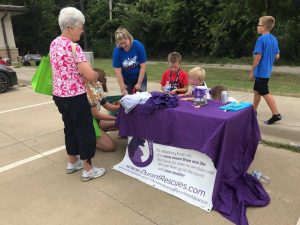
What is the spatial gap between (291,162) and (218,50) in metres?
18.2

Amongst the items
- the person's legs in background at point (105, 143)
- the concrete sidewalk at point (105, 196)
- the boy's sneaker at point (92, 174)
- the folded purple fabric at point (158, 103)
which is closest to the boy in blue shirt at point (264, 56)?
the concrete sidewalk at point (105, 196)

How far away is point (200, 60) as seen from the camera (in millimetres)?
21484

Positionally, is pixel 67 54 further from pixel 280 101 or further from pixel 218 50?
pixel 218 50

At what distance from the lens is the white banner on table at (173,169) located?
10.6 feet

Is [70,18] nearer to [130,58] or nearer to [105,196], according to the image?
[130,58]

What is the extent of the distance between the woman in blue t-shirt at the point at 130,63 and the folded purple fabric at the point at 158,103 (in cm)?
119

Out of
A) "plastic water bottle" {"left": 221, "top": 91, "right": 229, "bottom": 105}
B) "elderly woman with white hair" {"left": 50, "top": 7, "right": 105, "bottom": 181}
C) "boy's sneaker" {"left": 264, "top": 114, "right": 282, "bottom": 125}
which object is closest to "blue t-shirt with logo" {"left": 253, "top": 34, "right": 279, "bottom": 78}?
"boy's sneaker" {"left": 264, "top": 114, "right": 282, "bottom": 125}

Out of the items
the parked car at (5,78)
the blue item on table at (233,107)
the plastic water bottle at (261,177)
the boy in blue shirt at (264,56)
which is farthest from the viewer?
the parked car at (5,78)

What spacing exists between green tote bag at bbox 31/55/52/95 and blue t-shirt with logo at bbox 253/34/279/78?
3.32 meters

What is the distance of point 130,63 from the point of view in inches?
190

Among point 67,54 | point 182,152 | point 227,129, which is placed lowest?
point 182,152

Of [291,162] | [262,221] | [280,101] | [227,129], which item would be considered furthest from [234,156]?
[280,101]

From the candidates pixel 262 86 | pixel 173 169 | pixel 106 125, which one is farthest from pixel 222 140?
pixel 262 86

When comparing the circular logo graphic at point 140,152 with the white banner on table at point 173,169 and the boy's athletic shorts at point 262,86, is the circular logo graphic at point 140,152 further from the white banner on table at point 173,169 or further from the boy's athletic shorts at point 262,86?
the boy's athletic shorts at point 262,86
